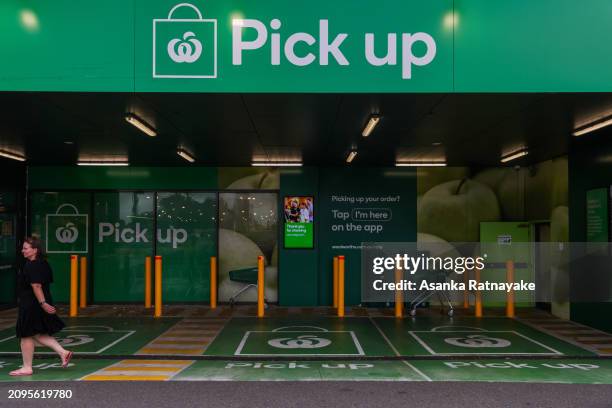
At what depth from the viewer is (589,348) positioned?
911cm

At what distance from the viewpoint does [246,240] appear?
1400cm

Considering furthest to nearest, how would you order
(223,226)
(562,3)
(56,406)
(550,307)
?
(223,226) → (550,307) → (562,3) → (56,406)

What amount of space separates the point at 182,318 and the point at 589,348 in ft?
24.6

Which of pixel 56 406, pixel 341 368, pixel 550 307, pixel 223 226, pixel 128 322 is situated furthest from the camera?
pixel 223 226

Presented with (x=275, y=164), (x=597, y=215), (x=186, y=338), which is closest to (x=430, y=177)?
(x=275, y=164)

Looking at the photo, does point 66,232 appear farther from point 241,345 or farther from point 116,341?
point 241,345

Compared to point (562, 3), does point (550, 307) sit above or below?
below

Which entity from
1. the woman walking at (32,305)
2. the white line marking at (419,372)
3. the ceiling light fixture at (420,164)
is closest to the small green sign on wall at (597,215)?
the ceiling light fixture at (420,164)

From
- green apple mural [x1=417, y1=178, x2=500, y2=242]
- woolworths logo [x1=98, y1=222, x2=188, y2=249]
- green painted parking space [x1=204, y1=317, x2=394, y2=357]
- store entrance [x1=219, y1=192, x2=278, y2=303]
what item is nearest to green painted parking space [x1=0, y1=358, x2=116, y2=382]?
green painted parking space [x1=204, y1=317, x2=394, y2=357]

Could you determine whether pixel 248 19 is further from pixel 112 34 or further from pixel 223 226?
pixel 223 226

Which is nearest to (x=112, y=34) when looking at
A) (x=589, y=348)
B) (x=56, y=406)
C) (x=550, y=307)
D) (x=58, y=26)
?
(x=58, y=26)

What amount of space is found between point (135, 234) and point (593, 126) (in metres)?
10.2

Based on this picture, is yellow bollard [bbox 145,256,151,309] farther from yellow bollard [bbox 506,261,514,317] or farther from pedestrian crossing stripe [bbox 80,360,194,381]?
yellow bollard [bbox 506,261,514,317]

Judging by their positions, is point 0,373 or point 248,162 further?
point 248,162
